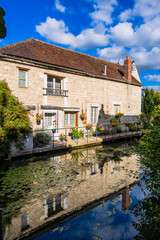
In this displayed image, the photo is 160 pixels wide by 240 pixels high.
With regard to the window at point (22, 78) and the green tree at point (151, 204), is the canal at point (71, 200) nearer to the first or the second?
the green tree at point (151, 204)

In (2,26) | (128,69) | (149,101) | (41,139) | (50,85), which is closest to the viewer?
(2,26)

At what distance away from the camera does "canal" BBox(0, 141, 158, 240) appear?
3350mm

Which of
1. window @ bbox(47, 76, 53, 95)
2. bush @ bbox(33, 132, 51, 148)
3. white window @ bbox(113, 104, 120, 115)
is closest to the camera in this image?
bush @ bbox(33, 132, 51, 148)

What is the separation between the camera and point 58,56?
1347 cm

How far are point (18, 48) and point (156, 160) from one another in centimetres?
1139

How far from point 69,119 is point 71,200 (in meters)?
9.21

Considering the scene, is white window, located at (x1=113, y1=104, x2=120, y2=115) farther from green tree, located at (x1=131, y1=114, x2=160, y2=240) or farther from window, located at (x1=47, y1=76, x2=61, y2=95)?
green tree, located at (x1=131, y1=114, x2=160, y2=240)

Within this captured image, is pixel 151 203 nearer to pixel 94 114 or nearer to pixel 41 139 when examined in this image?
pixel 41 139

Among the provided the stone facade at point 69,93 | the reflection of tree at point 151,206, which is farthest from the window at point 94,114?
the reflection of tree at point 151,206

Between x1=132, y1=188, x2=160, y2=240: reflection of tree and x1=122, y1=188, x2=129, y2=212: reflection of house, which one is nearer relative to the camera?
x1=132, y1=188, x2=160, y2=240: reflection of tree

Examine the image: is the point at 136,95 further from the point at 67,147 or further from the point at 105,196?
the point at 105,196

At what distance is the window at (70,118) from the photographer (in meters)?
13.1

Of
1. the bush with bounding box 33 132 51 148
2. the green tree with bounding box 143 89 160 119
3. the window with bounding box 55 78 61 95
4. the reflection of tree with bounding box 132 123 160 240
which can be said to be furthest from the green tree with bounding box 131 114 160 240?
the green tree with bounding box 143 89 160 119

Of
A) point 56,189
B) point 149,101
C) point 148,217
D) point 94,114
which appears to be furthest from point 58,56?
point 149,101
